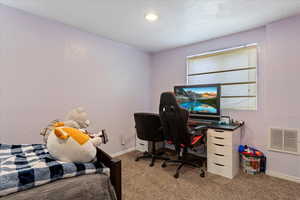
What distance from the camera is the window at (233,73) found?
2.55 m

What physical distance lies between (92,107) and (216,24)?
243 centimetres

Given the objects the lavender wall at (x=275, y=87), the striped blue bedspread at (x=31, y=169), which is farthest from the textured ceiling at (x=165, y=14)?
the striped blue bedspread at (x=31, y=169)

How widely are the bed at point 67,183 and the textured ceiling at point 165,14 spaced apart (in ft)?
5.75

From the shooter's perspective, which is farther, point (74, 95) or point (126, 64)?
point (126, 64)

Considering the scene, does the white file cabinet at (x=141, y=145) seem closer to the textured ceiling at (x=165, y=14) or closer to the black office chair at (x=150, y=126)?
the black office chair at (x=150, y=126)

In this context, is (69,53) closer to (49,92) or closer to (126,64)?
(49,92)

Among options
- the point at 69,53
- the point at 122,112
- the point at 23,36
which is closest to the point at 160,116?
the point at 122,112

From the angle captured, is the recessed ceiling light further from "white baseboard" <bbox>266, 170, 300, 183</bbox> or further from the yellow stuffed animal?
"white baseboard" <bbox>266, 170, 300, 183</bbox>

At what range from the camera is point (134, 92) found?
3.44 m

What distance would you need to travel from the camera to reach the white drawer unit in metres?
2.18

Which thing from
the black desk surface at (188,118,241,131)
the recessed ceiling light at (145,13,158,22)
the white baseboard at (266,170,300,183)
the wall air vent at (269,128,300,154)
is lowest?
the white baseboard at (266,170,300,183)

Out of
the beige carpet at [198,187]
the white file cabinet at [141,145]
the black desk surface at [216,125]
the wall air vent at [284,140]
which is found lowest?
the beige carpet at [198,187]

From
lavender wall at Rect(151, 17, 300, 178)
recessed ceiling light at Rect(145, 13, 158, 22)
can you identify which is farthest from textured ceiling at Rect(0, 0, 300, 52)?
lavender wall at Rect(151, 17, 300, 178)

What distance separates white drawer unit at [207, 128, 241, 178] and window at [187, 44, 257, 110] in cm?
57
